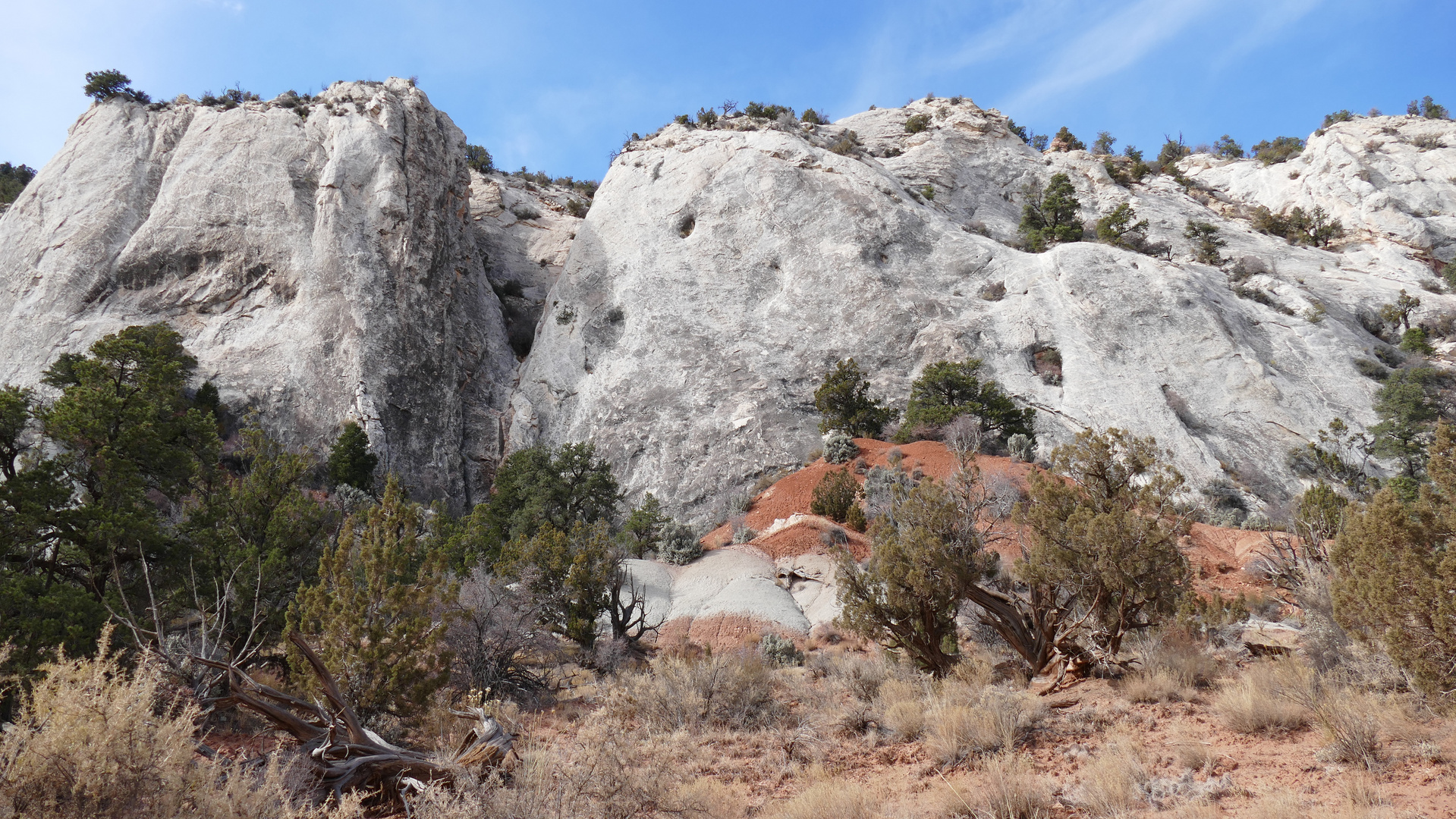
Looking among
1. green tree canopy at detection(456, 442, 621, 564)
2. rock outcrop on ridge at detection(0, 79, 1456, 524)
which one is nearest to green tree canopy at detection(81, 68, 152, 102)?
rock outcrop on ridge at detection(0, 79, 1456, 524)

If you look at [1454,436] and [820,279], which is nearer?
[1454,436]

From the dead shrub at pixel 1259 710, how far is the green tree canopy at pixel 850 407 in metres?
18.6

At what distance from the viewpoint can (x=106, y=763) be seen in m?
3.49

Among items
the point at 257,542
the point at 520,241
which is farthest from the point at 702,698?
the point at 520,241

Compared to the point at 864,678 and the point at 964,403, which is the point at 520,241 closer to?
the point at 964,403

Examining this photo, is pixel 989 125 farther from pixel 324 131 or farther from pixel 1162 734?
pixel 1162 734

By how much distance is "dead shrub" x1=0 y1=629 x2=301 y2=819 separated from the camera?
3.37m

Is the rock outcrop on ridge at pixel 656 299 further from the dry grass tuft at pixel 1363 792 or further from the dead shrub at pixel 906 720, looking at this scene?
the dry grass tuft at pixel 1363 792

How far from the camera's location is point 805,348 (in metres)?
28.7

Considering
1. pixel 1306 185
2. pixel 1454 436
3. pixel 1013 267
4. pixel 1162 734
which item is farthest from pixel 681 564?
pixel 1306 185

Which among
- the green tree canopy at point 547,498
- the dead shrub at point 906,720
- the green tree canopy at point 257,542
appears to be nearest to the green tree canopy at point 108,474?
the green tree canopy at point 257,542

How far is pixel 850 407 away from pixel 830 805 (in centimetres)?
2097

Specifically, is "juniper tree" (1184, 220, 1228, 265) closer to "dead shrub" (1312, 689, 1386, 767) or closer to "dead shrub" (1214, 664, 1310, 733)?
"dead shrub" (1214, 664, 1310, 733)

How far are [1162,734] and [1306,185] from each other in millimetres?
50799
